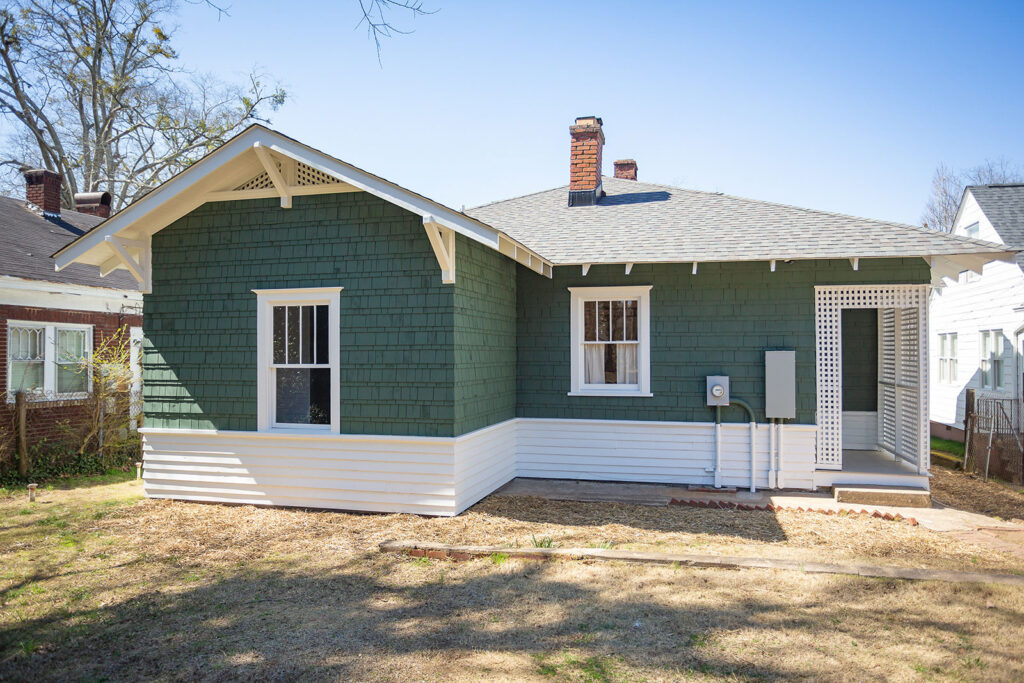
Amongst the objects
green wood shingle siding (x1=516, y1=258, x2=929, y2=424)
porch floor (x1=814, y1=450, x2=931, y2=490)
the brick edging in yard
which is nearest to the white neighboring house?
porch floor (x1=814, y1=450, x2=931, y2=490)

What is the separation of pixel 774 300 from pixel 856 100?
7.69m

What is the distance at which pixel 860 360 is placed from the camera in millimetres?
12258

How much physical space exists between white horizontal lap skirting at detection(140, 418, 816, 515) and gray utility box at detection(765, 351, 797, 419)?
0.30m

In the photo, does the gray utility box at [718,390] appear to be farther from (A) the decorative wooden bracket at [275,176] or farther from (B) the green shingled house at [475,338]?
(A) the decorative wooden bracket at [275,176]

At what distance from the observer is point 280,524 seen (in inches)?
315

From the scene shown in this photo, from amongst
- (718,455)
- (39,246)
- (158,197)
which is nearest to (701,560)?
(718,455)

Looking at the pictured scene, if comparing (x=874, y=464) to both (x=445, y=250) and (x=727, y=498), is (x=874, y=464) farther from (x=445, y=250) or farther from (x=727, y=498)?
(x=445, y=250)

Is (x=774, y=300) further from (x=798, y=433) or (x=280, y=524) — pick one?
(x=280, y=524)

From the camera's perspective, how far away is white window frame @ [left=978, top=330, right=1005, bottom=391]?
14727mm

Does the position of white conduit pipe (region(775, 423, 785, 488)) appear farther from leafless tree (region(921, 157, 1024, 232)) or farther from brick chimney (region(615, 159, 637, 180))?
leafless tree (region(921, 157, 1024, 232))

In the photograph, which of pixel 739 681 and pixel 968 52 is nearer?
pixel 739 681

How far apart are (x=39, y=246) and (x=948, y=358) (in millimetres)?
20824

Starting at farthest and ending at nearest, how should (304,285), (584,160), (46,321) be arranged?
1. (584,160)
2. (46,321)
3. (304,285)

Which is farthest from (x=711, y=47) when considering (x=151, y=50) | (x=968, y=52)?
(x=151, y=50)
